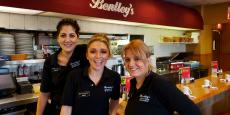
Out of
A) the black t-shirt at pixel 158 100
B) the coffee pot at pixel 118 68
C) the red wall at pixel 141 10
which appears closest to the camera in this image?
the black t-shirt at pixel 158 100

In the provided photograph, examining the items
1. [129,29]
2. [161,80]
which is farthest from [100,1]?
[161,80]

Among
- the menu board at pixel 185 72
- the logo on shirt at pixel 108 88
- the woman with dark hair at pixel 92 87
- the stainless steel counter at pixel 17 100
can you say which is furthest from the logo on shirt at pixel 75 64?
the menu board at pixel 185 72

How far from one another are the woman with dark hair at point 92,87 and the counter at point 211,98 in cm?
63

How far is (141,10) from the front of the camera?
527cm

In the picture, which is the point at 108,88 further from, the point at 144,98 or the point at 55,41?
the point at 55,41

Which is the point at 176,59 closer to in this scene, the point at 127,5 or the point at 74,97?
the point at 127,5

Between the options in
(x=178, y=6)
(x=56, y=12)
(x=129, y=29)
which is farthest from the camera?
(x=178, y=6)

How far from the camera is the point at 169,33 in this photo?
719cm

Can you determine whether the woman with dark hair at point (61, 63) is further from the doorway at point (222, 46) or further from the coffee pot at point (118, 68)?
the doorway at point (222, 46)

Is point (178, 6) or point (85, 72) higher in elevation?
point (178, 6)

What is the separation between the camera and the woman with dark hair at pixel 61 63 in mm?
1905

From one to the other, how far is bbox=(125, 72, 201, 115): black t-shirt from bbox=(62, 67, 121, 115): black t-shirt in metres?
0.19

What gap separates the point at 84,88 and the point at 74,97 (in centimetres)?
9

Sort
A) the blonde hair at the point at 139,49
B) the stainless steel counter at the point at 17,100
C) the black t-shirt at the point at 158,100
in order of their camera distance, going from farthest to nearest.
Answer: the stainless steel counter at the point at 17,100 < the blonde hair at the point at 139,49 < the black t-shirt at the point at 158,100
